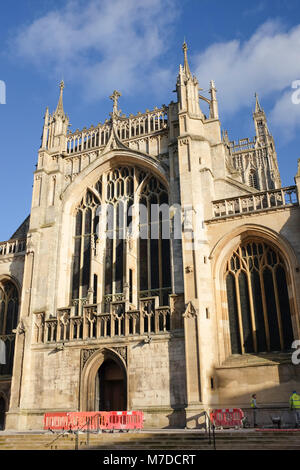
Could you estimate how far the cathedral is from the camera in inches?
698

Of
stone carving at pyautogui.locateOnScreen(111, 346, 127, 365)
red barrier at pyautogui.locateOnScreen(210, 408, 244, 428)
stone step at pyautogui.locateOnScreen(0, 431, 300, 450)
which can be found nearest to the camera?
stone step at pyautogui.locateOnScreen(0, 431, 300, 450)

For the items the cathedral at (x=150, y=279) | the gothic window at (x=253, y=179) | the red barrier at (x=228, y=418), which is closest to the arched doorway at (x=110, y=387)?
the cathedral at (x=150, y=279)

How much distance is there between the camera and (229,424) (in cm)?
1564

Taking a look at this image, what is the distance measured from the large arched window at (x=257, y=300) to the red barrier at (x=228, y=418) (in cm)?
311

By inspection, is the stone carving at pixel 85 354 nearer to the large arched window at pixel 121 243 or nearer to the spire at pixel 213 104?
the large arched window at pixel 121 243

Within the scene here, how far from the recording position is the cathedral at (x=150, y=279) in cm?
1773

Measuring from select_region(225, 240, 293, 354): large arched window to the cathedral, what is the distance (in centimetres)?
5

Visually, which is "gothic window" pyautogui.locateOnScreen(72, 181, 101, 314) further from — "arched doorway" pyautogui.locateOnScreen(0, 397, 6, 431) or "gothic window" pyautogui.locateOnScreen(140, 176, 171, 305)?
"arched doorway" pyautogui.locateOnScreen(0, 397, 6, 431)

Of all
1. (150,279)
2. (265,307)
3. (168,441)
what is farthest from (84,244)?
(168,441)

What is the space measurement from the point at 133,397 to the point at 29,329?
6110mm

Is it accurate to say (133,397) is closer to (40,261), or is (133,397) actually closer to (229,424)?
(229,424)

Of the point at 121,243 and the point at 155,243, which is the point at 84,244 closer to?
the point at 121,243

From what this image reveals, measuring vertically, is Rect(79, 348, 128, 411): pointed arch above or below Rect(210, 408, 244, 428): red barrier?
above

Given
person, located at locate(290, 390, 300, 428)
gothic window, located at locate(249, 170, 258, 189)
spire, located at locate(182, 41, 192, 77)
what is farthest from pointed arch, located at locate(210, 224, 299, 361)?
gothic window, located at locate(249, 170, 258, 189)
